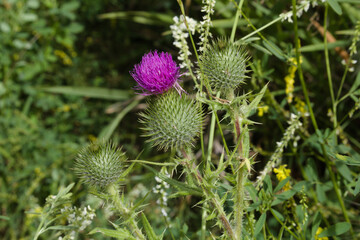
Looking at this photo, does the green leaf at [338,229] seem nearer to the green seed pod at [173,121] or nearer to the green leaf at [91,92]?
the green seed pod at [173,121]

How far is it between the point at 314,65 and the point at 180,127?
1683mm

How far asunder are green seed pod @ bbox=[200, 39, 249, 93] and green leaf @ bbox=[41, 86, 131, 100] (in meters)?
2.24

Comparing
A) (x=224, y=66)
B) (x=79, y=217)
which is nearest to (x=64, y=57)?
(x=79, y=217)

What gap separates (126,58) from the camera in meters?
4.22

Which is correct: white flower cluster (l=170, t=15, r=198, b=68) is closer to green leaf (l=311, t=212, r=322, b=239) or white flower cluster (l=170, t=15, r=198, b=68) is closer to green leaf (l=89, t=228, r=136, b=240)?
green leaf (l=89, t=228, r=136, b=240)

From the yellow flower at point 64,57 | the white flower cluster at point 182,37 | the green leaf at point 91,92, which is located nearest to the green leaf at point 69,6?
the yellow flower at point 64,57

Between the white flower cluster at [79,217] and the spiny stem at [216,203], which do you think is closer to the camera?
the spiny stem at [216,203]

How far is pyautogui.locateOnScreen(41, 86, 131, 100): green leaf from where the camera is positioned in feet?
12.0

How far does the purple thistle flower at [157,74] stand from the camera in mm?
1536

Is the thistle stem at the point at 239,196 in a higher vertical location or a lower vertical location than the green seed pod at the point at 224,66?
lower

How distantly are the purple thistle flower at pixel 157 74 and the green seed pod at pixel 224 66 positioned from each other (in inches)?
5.1

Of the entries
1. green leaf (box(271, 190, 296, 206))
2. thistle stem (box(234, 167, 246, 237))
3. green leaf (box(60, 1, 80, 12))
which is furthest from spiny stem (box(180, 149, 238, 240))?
green leaf (box(60, 1, 80, 12))

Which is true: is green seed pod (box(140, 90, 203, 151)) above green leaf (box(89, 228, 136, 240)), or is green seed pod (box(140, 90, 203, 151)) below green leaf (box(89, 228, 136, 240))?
above

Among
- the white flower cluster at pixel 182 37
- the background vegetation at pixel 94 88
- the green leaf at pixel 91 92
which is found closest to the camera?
the white flower cluster at pixel 182 37
